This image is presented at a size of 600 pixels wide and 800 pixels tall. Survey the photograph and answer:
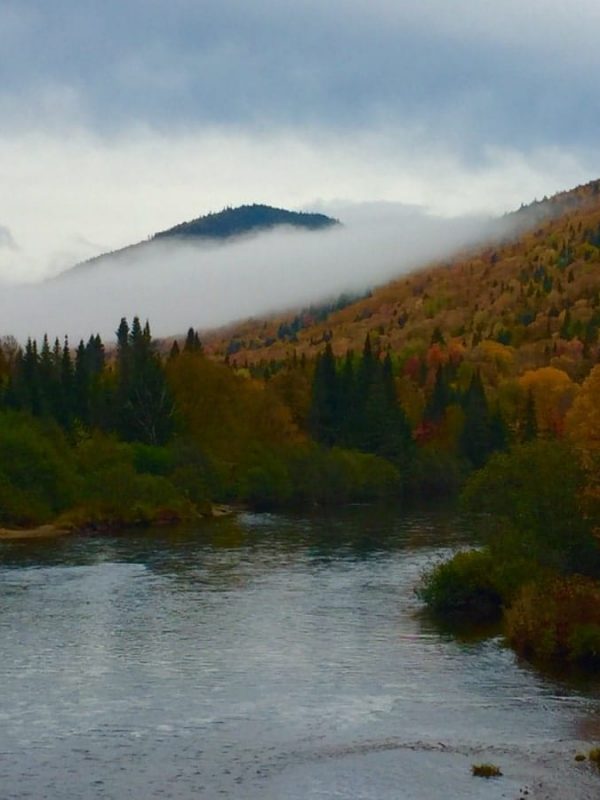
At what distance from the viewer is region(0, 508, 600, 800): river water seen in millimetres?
25297

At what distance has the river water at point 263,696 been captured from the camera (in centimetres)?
2530

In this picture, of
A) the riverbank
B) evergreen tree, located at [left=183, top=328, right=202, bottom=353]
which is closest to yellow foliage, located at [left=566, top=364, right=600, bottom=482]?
the riverbank

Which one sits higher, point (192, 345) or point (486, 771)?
point (192, 345)

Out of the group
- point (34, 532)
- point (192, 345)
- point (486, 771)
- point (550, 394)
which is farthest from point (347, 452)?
point (486, 771)

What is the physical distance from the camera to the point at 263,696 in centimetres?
3247

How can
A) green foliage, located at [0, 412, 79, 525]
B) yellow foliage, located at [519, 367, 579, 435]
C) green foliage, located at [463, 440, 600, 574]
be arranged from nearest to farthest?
green foliage, located at [463, 440, 600, 574] < green foliage, located at [0, 412, 79, 525] < yellow foliage, located at [519, 367, 579, 435]

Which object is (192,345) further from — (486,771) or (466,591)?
(486,771)

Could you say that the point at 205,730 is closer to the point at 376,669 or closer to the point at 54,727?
the point at 54,727

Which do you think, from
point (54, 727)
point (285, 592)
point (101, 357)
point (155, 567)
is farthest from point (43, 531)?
point (101, 357)

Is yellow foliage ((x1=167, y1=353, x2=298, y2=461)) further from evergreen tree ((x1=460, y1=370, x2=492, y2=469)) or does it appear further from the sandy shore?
the sandy shore

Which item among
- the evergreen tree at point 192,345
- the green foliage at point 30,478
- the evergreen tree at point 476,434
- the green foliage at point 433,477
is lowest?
the green foliage at point 433,477

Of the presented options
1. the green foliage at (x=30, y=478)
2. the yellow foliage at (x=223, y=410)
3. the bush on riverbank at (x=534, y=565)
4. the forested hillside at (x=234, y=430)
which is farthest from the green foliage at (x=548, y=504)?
the yellow foliage at (x=223, y=410)

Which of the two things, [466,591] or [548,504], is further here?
[466,591]

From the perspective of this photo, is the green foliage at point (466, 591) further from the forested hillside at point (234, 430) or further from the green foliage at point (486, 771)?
the forested hillside at point (234, 430)
